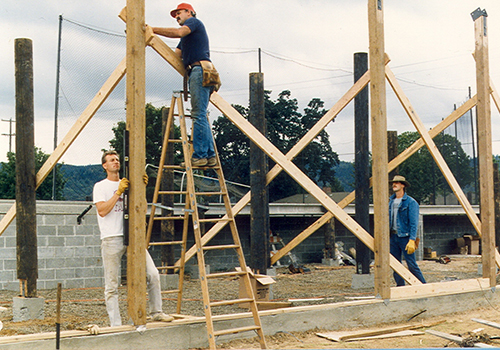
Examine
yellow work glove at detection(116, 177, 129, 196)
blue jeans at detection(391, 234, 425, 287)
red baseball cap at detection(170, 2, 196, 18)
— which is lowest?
blue jeans at detection(391, 234, 425, 287)

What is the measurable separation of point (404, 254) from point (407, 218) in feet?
1.81

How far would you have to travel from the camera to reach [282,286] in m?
11.0

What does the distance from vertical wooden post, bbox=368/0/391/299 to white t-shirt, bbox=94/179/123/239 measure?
11.2 feet

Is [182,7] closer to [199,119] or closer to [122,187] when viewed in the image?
[199,119]

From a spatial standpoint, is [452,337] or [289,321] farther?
[289,321]

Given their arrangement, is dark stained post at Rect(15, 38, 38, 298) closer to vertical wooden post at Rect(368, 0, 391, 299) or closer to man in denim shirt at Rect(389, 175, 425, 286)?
vertical wooden post at Rect(368, 0, 391, 299)

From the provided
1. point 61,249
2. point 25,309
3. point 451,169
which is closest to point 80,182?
point 61,249

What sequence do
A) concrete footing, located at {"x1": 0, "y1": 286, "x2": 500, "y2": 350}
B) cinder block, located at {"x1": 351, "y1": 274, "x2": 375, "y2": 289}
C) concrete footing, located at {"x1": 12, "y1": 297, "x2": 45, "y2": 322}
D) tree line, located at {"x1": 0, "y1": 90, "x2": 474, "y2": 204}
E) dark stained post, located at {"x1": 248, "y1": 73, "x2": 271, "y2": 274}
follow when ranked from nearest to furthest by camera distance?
→ 1. concrete footing, located at {"x1": 0, "y1": 286, "x2": 500, "y2": 350}
2. concrete footing, located at {"x1": 12, "y1": 297, "x2": 45, "y2": 322}
3. dark stained post, located at {"x1": 248, "y1": 73, "x2": 271, "y2": 274}
4. cinder block, located at {"x1": 351, "y1": 274, "x2": 375, "y2": 289}
5. tree line, located at {"x1": 0, "y1": 90, "x2": 474, "y2": 204}

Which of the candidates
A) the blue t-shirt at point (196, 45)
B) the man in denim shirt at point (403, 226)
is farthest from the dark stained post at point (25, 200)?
the man in denim shirt at point (403, 226)

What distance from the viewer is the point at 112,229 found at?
5242mm

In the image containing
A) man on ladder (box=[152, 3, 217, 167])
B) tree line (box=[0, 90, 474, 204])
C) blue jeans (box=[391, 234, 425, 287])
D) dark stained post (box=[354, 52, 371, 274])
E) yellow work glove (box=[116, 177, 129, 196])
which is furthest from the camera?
tree line (box=[0, 90, 474, 204])

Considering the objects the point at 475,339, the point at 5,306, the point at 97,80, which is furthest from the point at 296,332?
the point at 97,80

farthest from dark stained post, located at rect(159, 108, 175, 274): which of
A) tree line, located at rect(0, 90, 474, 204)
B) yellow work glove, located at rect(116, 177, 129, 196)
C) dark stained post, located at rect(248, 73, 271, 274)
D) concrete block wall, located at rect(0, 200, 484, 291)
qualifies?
tree line, located at rect(0, 90, 474, 204)

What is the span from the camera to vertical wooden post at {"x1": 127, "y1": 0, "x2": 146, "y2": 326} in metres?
5.20
